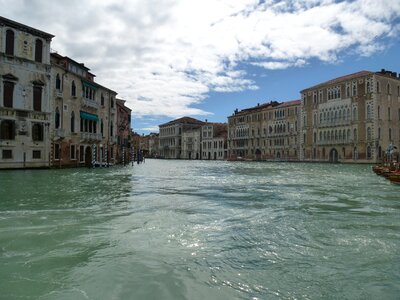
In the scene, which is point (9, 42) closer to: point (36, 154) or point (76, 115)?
point (36, 154)

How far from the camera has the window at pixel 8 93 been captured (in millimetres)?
24709

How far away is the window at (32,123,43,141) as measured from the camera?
26409mm

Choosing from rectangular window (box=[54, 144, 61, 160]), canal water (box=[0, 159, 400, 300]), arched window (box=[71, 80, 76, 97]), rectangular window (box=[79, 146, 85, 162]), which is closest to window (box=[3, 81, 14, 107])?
rectangular window (box=[54, 144, 61, 160])

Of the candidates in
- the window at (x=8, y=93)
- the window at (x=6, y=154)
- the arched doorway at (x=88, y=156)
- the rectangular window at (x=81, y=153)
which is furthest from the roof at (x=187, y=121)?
the window at (x=6, y=154)

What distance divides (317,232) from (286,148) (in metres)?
61.7

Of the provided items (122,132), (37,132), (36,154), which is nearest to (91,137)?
(37,132)

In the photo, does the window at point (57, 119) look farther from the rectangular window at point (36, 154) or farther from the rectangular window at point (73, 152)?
the rectangular window at point (36, 154)

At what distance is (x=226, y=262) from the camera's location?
489 cm

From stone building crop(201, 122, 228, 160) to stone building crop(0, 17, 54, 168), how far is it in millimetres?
62383

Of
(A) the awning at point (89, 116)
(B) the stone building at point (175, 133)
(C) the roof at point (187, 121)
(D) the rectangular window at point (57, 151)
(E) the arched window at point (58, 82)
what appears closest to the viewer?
(E) the arched window at point (58, 82)

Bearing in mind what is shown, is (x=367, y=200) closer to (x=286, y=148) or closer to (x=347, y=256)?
(x=347, y=256)

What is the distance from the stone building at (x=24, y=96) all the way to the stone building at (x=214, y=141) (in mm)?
62383

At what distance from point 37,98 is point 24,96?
0.99m

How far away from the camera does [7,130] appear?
981 inches
